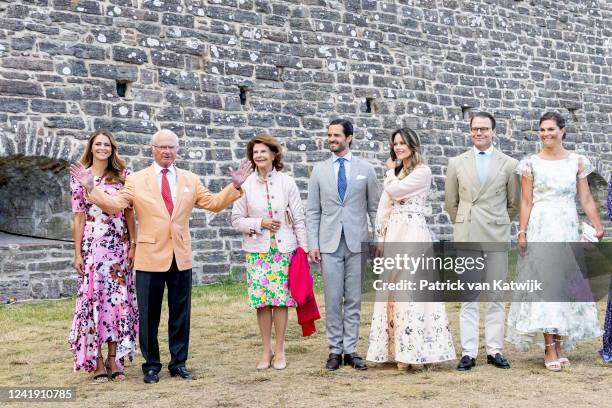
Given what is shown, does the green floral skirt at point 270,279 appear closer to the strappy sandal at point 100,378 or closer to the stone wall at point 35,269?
the strappy sandal at point 100,378

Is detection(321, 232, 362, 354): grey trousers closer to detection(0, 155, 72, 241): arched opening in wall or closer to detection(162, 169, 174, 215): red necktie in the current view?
detection(162, 169, 174, 215): red necktie

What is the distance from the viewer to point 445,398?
14.5 ft

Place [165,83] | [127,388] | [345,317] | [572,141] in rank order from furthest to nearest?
[572,141] < [165,83] < [345,317] < [127,388]

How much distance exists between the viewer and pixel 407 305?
203 inches

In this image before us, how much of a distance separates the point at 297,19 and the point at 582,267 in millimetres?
5730

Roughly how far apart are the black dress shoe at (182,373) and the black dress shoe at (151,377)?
14cm

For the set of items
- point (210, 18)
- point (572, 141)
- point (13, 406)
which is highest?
point (210, 18)

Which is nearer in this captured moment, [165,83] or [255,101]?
[165,83]

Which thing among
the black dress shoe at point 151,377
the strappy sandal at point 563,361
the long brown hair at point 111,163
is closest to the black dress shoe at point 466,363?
the strappy sandal at point 563,361

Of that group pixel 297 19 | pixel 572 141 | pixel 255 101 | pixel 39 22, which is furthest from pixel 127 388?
pixel 572 141

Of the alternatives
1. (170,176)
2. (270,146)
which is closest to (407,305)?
(270,146)

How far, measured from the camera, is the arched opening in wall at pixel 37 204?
8.58m

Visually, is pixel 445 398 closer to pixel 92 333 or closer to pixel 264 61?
pixel 92 333

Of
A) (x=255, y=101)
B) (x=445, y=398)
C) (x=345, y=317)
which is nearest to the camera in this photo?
(x=445, y=398)
